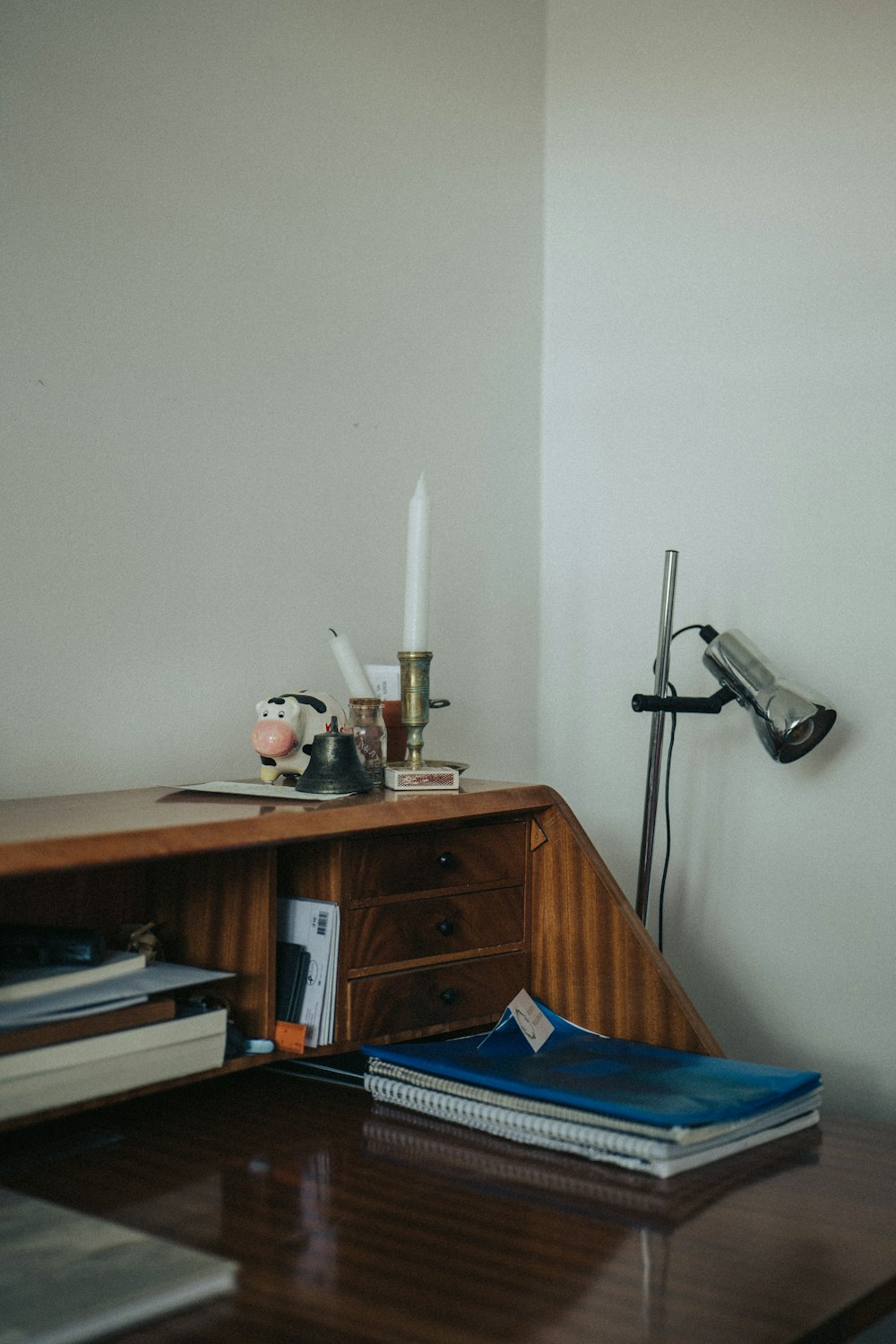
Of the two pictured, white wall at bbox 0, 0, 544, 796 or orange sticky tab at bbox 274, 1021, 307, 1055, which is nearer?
orange sticky tab at bbox 274, 1021, 307, 1055

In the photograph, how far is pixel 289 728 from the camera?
1360 millimetres

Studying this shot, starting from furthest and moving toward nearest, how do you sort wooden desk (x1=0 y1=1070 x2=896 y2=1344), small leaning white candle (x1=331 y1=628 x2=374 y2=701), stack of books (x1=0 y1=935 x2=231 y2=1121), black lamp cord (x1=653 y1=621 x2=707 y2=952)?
black lamp cord (x1=653 y1=621 x2=707 y2=952), small leaning white candle (x1=331 y1=628 x2=374 y2=701), stack of books (x1=0 y1=935 x2=231 y2=1121), wooden desk (x1=0 y1=1070 x2=896 y2=1344)

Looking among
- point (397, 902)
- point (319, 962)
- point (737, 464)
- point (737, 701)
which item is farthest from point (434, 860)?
point (737, 464)

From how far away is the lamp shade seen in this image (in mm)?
1551

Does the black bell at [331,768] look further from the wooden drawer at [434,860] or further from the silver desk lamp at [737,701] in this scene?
the silver desk lamp at [737,701]

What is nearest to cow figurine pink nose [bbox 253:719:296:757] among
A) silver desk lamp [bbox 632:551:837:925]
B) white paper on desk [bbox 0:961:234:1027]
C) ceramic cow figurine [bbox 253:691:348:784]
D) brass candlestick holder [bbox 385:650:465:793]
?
ceramic cow figurine [bbox 253:691:348:784]

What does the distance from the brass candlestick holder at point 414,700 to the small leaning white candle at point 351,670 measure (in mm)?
56

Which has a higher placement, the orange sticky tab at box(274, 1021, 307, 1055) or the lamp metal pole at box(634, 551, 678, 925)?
the lamp metal pole at box(634, 551, 678, 925)

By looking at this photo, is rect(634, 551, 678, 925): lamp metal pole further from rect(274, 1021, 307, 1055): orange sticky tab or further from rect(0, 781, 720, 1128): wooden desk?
rect(274, 1021, 307, 1055): orange sticky tab

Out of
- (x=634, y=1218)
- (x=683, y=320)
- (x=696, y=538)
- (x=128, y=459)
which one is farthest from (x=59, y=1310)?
(x=683, y=320)

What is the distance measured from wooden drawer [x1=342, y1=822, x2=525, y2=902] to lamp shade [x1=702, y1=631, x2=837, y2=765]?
368 mm

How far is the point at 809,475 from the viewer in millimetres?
1791

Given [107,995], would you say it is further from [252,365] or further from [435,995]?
[252,365]

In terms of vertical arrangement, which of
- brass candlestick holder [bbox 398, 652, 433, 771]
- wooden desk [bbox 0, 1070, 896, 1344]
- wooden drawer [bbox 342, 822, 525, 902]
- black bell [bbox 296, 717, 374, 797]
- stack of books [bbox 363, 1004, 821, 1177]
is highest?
brass candlestick holder [bbox 398, 652, 433, 771]
